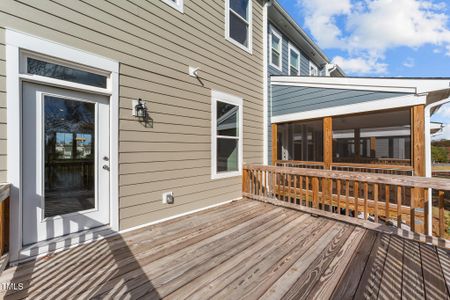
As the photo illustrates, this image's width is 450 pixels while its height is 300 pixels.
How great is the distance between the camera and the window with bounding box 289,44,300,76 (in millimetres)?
7147

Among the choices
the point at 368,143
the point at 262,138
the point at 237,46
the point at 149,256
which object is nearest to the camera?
the point at 149,256

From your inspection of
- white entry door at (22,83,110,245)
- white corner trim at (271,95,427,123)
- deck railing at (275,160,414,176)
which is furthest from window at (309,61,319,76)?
white entry door at (22,83,110,245)

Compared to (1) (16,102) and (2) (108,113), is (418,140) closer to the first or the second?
(2) (108,113)

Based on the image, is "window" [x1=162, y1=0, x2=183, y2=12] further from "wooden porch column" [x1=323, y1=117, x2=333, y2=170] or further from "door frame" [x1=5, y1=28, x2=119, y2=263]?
"wooden porch column" [x1=323, y1=117, x2=333, y2=170]

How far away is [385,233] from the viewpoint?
286 centimetres

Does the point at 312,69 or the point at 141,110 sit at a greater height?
the point at 312,69

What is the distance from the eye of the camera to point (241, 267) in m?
2.06

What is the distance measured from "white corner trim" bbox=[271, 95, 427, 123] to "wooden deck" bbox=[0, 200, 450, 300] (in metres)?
2.36

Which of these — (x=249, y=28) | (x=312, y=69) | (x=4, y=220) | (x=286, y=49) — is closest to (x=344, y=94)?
(x=249, y=28)

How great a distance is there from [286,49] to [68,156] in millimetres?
6695

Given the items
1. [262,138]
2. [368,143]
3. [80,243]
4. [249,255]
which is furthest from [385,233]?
[368,143]

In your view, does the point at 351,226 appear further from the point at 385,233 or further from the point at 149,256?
the point at 149,256

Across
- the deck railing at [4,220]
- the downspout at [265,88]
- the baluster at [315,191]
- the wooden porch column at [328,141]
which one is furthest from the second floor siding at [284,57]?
the deck railing at [4,220]

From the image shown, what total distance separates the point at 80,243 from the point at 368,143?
14.4 m
